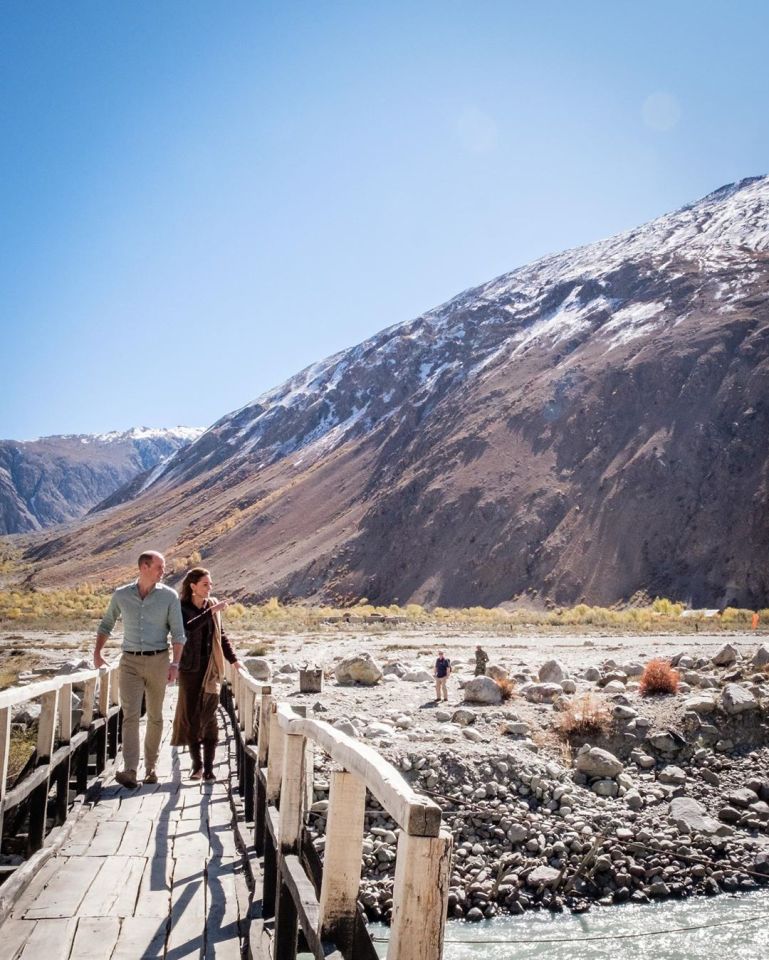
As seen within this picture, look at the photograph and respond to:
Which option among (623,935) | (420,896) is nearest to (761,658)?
(623,935)

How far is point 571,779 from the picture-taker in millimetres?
10492

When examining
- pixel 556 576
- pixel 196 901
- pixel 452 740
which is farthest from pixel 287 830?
pixel 556 576

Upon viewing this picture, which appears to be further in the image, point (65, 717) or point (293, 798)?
point (65, 717)

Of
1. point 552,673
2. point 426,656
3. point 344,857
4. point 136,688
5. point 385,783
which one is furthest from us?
point 426,656

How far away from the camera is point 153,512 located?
108 m

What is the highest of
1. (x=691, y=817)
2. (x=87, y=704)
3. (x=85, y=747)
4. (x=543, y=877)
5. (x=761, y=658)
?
(x=87, y=704)

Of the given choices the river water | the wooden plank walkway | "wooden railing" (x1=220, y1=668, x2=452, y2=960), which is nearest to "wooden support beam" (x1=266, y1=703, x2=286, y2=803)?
"wooden railing" (x1=220, y1=668, x2=452, y2=960)

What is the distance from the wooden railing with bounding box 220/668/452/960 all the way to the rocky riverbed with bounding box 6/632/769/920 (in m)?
3.05

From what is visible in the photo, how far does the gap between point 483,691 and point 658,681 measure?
10.7 feet

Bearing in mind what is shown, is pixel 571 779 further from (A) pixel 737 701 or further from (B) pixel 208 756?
(B) pixel 208 756

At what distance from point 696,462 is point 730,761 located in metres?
45.9

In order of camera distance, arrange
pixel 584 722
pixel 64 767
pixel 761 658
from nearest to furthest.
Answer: pixel 64 767 < pixel 584 722 < pixel 761 658

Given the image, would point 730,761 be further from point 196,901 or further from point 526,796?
point 196,901

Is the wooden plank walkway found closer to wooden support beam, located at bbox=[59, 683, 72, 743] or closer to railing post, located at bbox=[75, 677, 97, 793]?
railing post, located at bbox=[75, 677, 97, 793]
